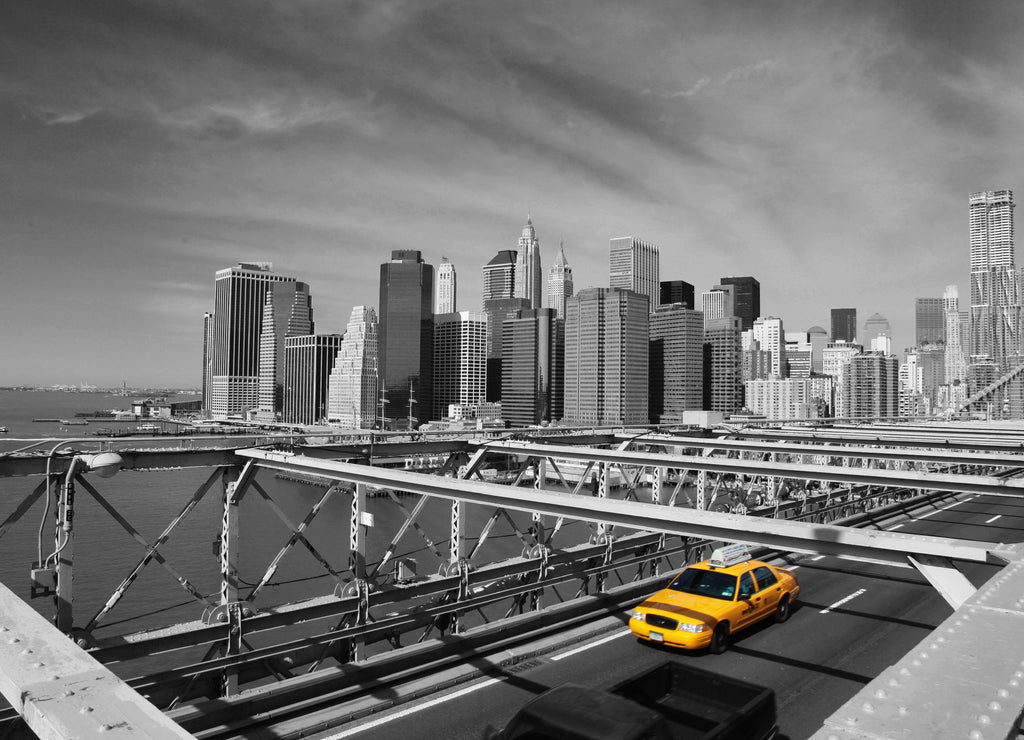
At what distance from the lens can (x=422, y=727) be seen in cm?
949

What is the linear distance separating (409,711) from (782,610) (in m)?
9.31

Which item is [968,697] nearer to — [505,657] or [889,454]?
[505,657]

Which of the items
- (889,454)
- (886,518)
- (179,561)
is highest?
(889,454)

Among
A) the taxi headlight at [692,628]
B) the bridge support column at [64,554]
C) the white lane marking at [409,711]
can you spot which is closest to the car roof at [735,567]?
the taxi headlight at [692,628]

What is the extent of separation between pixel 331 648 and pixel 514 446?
5147 mm

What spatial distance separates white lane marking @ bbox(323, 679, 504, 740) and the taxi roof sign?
6071mm

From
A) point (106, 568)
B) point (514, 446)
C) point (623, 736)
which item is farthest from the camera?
→ point (106, 568)

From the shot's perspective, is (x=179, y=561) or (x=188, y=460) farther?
(x=179, y=561)

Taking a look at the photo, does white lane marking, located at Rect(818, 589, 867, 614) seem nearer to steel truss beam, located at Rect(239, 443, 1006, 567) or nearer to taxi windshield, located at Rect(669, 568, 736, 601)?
taxi windshield, located at Rect(669, 568, 736, 601)

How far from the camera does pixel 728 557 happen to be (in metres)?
15.3

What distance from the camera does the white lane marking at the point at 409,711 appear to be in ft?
30.4

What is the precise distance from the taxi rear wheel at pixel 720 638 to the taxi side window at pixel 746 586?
0.96m

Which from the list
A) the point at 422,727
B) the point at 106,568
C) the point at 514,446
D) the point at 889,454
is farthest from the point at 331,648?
the point at 106,568

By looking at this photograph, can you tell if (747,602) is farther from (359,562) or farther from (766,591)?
(359,562)
